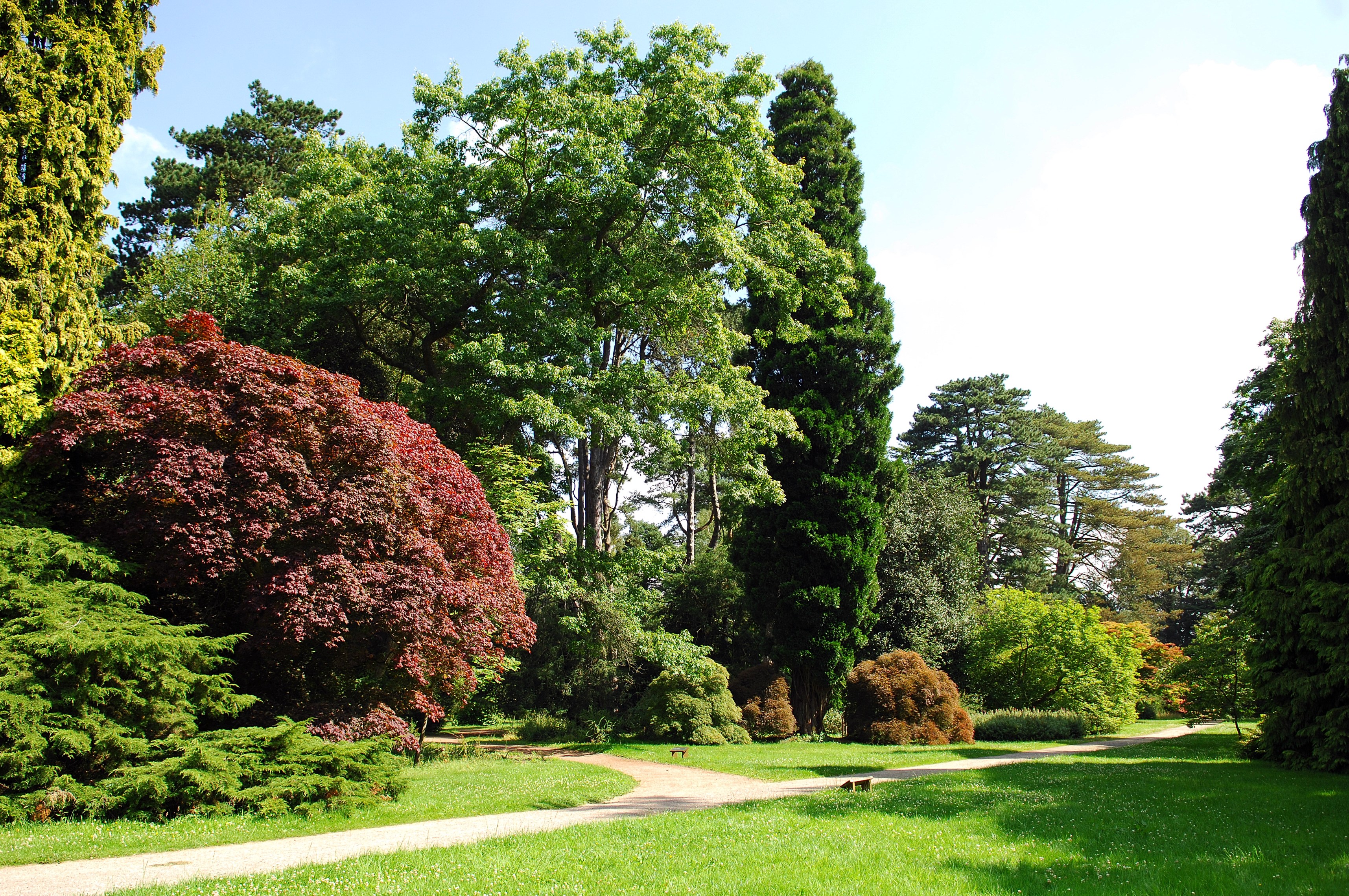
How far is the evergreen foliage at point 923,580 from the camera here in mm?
24359

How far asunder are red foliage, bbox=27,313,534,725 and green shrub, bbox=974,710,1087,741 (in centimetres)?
1561

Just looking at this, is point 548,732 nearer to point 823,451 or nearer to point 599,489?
point 599,489

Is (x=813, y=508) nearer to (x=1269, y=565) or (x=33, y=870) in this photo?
(x=1269, y=565)

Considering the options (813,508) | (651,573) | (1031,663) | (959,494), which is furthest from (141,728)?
(959,494)

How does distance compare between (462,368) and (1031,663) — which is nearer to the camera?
(462,368)

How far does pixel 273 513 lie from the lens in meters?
10.2

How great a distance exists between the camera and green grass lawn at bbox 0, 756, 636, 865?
654 centimetres

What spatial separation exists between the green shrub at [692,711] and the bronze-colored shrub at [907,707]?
3327 mm

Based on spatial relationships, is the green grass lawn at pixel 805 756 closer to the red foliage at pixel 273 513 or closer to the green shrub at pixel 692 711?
the green shrub at pixel 692 711

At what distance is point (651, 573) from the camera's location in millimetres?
18906

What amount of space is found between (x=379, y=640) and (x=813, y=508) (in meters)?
13.4

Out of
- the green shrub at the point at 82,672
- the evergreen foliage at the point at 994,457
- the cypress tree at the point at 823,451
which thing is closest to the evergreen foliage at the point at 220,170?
the cypress tree at the point at 823,451

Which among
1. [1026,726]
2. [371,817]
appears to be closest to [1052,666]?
[1026,726]

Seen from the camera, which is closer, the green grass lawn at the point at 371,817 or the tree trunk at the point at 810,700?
the green grass lawn at the point at 371,817
